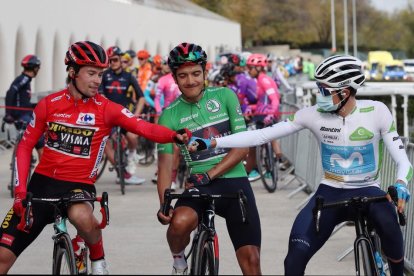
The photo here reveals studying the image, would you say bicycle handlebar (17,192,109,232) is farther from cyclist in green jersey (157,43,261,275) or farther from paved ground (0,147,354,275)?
paved ground (0,147,354,275)

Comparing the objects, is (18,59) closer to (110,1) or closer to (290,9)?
(110,1)

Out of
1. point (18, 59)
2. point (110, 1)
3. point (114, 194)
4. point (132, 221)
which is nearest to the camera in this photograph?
point (132, 221)

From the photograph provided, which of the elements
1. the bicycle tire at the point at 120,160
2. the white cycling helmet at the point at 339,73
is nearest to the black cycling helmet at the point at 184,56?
the white cycling helmet at the point at 339,73

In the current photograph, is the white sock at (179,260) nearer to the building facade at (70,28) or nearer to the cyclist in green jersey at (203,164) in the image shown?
the cyclist in green jersey at (203,164)

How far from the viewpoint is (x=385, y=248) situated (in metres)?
7.91

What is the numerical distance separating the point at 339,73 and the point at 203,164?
40.5 inches

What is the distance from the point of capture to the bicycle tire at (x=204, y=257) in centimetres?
741

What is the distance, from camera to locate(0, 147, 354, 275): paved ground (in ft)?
36.3

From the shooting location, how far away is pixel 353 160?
8.04m

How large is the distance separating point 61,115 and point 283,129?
1.38 meters

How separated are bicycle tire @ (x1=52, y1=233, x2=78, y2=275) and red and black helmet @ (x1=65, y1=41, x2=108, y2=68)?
1.13m

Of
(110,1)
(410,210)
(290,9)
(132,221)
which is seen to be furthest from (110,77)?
(290,9)

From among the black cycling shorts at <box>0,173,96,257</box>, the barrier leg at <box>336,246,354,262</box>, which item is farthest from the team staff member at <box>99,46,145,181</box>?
the black cycling shorts at <box>0,173,96,257</box>

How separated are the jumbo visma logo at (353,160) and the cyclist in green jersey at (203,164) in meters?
0.57
